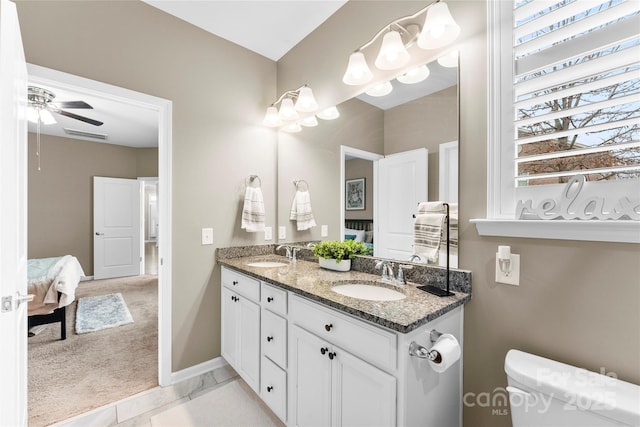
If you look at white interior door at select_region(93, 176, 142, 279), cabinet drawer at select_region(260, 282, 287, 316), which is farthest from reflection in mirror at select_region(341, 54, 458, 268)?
white interior door at select_region(93, 176, 142, 279)

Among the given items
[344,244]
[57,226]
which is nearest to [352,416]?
[344,244]

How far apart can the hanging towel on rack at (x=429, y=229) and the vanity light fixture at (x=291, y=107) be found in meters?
1.27

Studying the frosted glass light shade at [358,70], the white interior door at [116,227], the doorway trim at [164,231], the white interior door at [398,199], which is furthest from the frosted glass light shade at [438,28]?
the white interior door at [116,227]

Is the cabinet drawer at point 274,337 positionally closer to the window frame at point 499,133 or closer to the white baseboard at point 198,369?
the white baseboard at point 198,369

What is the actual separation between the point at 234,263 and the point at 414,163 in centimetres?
149

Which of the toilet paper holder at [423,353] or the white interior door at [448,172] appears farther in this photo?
the white interior door at [448,172]

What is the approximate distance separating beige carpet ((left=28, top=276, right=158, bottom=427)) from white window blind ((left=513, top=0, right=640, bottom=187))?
9.27 ft

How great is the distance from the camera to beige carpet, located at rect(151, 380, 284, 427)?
171 centimetres

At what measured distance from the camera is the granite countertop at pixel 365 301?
3.34 feet

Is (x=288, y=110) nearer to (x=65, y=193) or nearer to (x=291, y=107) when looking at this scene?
(x=291, y=107)

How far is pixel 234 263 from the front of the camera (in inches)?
84.9

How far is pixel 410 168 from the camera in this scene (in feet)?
5.23

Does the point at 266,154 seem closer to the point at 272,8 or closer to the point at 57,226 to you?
the point at 272,8

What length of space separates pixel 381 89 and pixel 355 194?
2.26 feet
